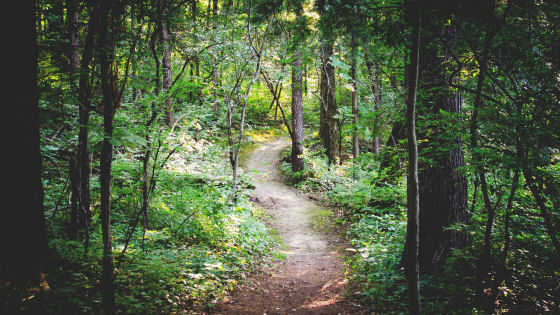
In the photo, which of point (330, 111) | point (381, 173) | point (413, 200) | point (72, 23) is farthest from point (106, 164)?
point (330, 111)

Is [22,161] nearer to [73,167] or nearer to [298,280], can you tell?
[73,167]

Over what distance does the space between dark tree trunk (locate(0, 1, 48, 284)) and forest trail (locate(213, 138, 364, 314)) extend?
2724 millimetres

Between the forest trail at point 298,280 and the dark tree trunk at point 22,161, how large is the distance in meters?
2.72

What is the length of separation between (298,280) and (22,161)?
16.9ft

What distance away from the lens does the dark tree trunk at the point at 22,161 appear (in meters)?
2.86

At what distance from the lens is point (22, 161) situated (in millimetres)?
2967

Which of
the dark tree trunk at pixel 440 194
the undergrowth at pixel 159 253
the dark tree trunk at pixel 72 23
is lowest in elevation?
the undergrowth at pixel 159 253

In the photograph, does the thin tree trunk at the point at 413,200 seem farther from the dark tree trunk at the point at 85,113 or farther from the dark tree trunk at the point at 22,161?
the dark tree trunk at the point at 22,161

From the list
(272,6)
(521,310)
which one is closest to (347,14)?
(272,6)

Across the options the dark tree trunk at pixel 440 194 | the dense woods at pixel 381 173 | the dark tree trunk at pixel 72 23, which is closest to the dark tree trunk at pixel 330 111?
the dense woods at pixel 381 173

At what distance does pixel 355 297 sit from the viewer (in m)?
4.73

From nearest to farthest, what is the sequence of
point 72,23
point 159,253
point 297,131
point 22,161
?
1. point 22,161
2. point 72,23
3. point 159,253
4. point 297,131

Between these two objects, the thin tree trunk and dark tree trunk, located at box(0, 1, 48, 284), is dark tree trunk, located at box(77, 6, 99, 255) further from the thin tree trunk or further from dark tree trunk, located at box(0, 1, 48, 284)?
the thin tree trunk

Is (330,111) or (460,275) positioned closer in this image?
(460,275)
